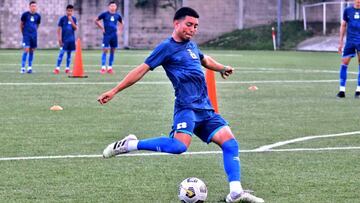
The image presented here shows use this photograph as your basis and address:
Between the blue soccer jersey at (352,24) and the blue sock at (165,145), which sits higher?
the blue sock at (165,145)

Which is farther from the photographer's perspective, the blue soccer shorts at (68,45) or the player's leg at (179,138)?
the blue soccer shorts at (68,45)

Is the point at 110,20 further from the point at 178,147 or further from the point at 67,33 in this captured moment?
the point at 178,147

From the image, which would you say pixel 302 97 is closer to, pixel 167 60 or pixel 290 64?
pixel 167 60

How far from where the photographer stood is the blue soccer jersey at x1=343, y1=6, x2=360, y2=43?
1970cm

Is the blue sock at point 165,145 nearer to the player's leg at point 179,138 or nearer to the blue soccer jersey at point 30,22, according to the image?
the player's leg at point 179,138

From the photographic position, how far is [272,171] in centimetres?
983

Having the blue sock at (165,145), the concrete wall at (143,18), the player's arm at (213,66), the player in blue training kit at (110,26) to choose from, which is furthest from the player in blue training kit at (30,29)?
the concrete wall at (143,18)

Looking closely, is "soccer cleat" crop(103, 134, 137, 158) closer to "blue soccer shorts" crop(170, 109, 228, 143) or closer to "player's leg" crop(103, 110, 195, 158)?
"player's leg" crop(103, 110, 195, 158)

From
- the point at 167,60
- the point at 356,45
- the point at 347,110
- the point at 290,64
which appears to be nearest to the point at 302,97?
the point at 356,45

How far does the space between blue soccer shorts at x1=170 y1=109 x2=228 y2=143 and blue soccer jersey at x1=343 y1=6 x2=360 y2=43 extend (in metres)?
11.7

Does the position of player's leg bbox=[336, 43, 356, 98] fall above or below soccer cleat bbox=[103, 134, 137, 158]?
below

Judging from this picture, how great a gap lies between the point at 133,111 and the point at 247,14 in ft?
132

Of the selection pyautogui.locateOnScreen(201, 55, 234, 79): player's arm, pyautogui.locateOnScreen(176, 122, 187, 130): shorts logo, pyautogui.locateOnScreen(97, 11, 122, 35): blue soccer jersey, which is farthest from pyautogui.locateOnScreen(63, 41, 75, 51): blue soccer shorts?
pyautogui.locateOnScreen(176, 122, 187, 130): shorts logo

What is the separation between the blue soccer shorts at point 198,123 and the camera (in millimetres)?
8359
